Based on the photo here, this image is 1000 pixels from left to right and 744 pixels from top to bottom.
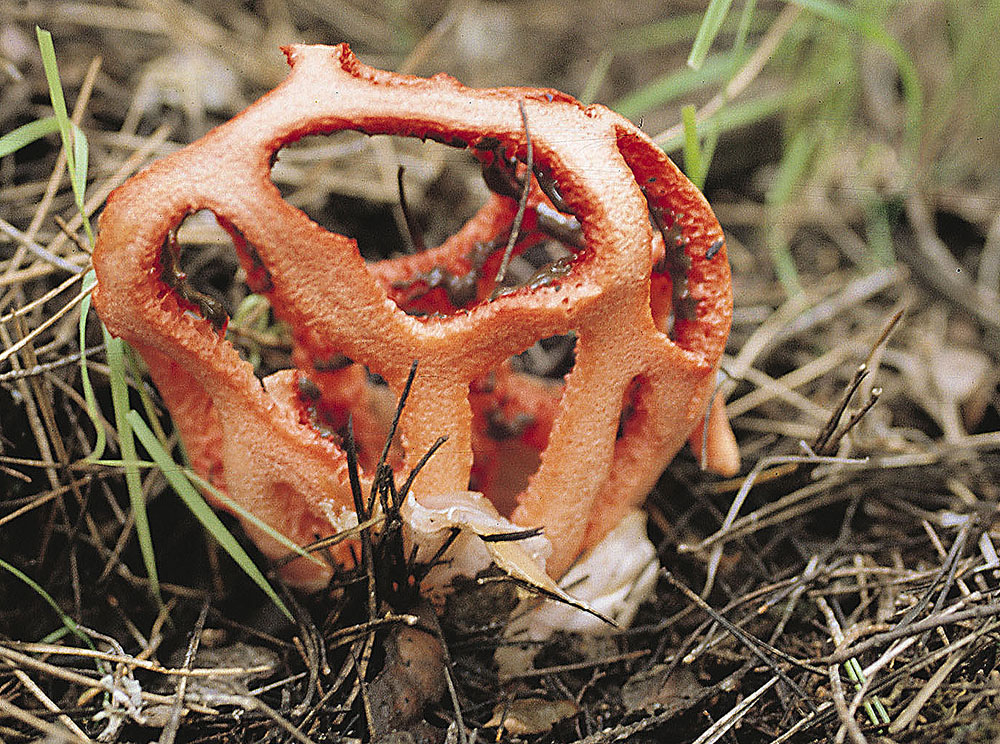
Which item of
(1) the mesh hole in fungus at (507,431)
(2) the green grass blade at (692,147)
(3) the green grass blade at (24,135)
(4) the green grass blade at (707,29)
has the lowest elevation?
(1) the mesh hole in fungus at (507,431)

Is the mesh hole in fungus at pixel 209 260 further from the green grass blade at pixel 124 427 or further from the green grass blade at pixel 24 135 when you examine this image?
the green grass blade at pixel 124 427

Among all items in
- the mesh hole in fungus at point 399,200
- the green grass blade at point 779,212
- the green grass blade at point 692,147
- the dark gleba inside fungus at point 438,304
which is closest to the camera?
the dark gleba inside fungus at point 438,304

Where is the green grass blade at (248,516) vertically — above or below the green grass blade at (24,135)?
below

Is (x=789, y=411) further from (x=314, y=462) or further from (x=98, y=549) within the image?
(x=98, y=549)

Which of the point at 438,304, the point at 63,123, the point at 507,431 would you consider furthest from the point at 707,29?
the point at 63,123

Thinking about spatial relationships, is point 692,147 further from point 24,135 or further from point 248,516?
point 24,135

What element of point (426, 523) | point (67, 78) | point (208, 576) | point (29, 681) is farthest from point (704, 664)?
point (67, 78)

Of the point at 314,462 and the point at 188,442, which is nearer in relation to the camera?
the point at 314,462

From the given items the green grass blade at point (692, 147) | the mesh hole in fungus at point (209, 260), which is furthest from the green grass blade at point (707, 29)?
the mesh hole in fungus at point (209, 260)
